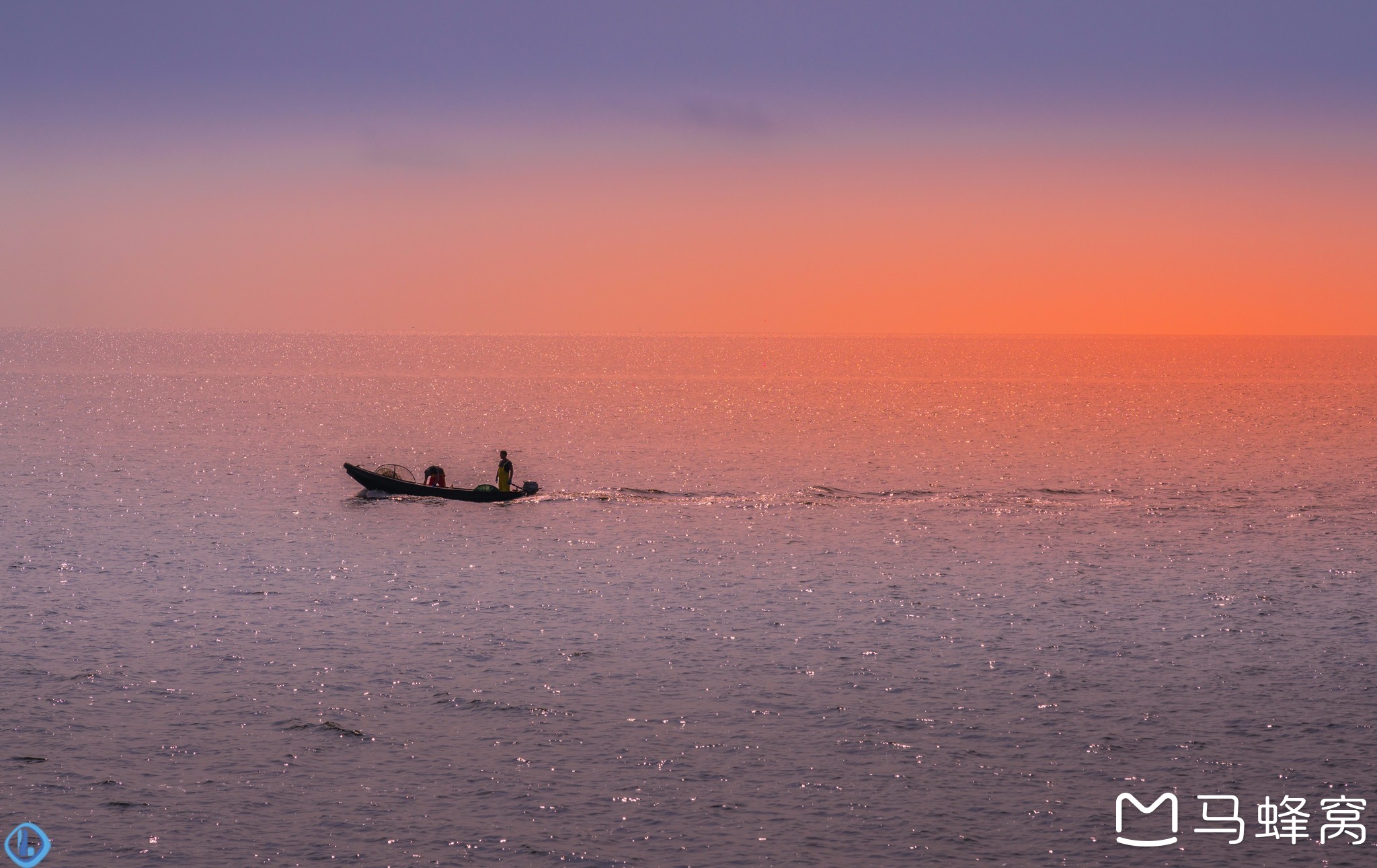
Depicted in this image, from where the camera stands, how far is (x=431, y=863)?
20047 millimetres

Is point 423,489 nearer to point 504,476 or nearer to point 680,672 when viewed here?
point 504,476

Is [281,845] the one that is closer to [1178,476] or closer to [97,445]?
[1178,476]

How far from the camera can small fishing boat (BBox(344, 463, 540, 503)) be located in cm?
6241

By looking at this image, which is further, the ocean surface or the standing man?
the standing man

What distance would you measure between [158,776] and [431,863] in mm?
6425

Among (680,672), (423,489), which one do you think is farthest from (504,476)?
(680,672)

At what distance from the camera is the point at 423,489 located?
63.8m

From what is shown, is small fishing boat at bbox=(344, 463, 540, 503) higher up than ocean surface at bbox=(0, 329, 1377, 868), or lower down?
higher up

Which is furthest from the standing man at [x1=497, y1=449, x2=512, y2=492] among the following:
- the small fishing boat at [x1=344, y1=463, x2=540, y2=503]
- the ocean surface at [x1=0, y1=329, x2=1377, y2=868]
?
the ocean surface at [x1=0, y1=329, x2=1377, y2=868]

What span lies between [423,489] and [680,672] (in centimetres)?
3523

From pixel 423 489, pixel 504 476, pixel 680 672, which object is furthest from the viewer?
pixel 423 489

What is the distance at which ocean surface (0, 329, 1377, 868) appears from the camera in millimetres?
21547

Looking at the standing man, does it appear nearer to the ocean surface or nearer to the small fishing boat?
the small fishing boat

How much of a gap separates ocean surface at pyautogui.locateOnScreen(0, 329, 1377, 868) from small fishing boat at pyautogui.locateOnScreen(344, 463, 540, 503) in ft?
2.59
